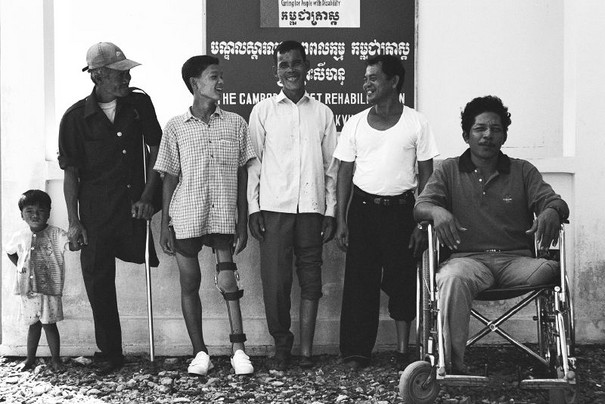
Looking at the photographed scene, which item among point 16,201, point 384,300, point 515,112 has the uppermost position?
point 515,112

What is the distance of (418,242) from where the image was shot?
5.08m

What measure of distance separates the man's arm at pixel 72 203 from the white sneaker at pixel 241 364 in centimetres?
124

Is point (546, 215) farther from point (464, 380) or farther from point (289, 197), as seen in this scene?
point (289, 197)

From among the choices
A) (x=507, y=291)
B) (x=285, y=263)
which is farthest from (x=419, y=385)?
(x=285, y=263)

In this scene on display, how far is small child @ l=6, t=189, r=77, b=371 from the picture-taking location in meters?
5.48

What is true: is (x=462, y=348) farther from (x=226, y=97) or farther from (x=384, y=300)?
(x=226, y=97)

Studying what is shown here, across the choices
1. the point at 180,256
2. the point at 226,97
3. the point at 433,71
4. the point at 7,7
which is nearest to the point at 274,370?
the point at 180,256

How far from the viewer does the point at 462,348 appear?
431 cm

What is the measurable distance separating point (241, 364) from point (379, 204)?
52.4 inches

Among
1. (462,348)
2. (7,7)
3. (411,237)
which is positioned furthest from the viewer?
(7,7)

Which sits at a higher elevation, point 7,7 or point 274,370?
point 7,7

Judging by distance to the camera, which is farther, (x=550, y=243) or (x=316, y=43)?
(x=316, y=43)

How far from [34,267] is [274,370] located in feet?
5.58

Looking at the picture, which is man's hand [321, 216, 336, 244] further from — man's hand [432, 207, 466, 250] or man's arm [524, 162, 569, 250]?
man's arm [524, 162, 569, 250]
